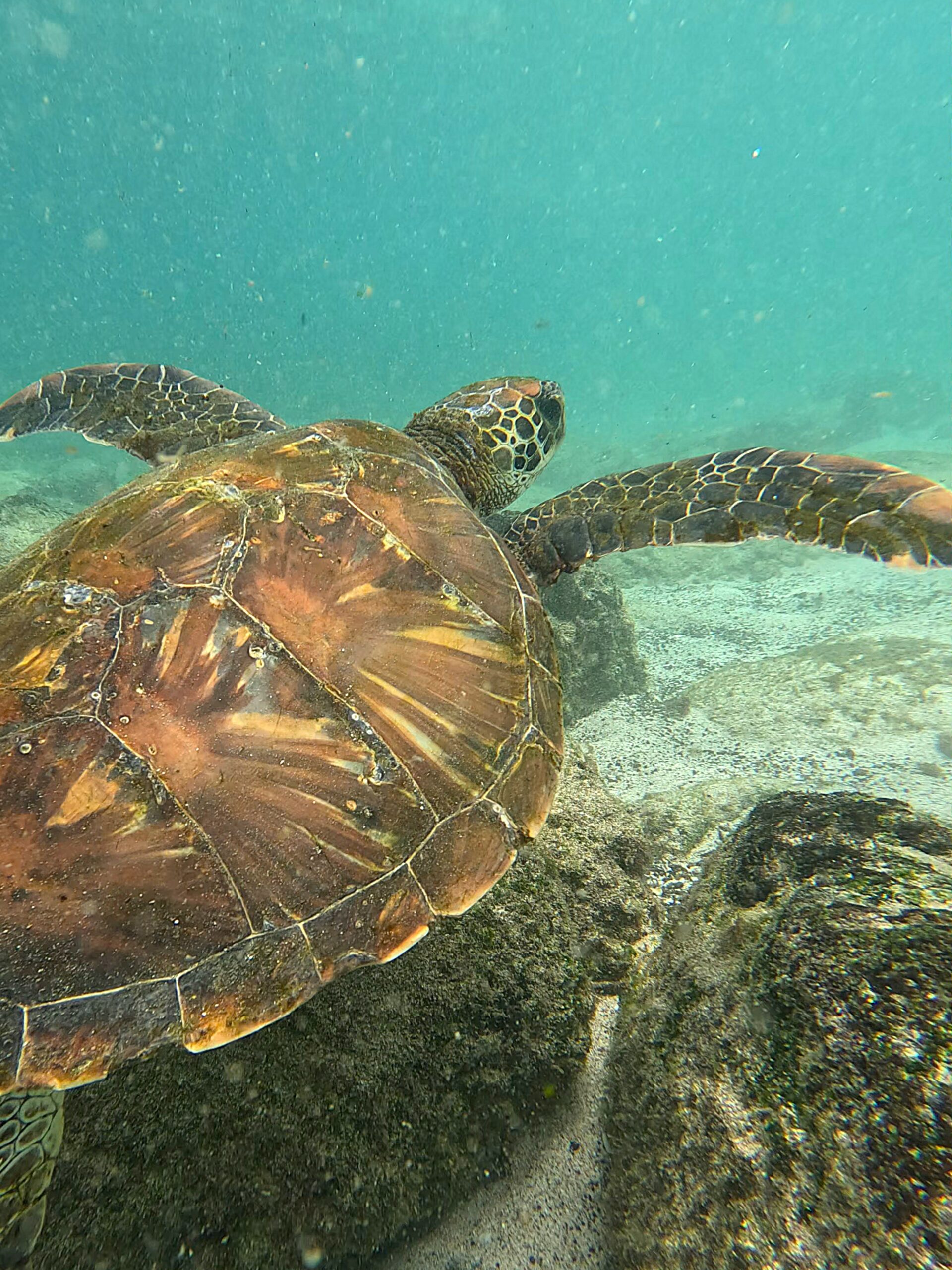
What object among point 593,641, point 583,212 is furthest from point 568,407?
point 583,212

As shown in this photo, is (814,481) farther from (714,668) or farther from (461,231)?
(461,231)

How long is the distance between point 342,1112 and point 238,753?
3.71ft

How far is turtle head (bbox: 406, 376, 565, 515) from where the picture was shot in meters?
3.96

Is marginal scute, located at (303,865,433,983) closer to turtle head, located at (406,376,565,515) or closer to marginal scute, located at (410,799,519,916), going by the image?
marginal scute, located at (410,799,519,916)

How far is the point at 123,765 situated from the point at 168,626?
45 cm

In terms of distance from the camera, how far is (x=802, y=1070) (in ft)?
3.84

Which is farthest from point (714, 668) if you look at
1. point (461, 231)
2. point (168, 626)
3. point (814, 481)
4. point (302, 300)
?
point (461, 231)

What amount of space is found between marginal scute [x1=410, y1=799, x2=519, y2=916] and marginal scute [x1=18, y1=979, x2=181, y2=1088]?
0.76m

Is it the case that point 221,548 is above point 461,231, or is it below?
below

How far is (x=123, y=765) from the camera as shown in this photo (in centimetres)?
157

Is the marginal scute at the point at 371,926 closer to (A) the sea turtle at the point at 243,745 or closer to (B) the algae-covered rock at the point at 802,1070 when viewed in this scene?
(A) the sea turtle at the point at 243,745

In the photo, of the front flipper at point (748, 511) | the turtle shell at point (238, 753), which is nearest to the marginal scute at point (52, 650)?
the turtle shell at point (238, 753)

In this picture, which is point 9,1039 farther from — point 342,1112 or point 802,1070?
point 802,1070

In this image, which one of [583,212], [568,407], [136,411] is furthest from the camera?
[583,212]
